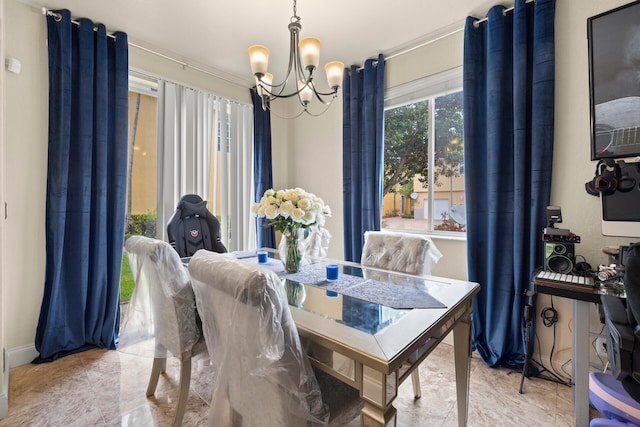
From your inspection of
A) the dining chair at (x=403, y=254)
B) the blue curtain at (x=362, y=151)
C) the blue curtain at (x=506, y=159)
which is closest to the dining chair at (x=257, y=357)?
the dining chair at (x=403, y=254)

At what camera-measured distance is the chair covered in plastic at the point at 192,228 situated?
2.58 m

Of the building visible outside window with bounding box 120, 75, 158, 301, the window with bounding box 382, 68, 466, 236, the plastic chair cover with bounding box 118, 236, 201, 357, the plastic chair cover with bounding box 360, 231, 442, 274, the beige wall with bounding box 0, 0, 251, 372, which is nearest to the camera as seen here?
A: the plastic chair cover with bounding box 118, 236, 201, 357

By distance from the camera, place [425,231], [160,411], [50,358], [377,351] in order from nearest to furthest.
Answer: [377,351], [160,411], [50,358], [425,231]

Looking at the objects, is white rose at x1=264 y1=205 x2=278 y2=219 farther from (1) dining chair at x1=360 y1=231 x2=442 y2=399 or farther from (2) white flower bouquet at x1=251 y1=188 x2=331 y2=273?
(1) dining chair at x1=360 y1=231 x2=442 y2=399

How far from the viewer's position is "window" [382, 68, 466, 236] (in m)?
2.54

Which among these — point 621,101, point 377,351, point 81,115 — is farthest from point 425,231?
point 81,115

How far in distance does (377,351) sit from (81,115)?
8.93 feet

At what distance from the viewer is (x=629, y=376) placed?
101 centimetres

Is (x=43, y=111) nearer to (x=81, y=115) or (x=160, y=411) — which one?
(x=81, y=115)

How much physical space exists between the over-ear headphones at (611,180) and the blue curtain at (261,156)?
3.01m

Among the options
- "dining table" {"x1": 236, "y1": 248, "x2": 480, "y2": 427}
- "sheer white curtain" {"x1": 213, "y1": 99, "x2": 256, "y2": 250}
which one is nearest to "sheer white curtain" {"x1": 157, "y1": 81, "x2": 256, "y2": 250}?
"sheer white curtain" {"x1": 213, "y1": 99, "x2": 256, "y2": 250}

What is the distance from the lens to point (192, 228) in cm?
272

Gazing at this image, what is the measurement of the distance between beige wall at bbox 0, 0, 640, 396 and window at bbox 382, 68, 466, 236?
18 cm

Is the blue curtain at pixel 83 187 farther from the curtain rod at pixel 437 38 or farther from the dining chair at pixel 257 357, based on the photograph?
the curtain rod at pixel 437 38
